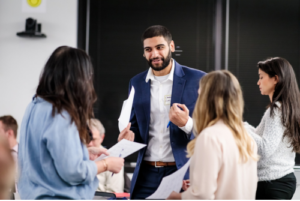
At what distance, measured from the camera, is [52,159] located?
1210 millimetres

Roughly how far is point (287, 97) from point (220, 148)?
2.83 feet

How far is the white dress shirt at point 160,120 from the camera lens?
204cm

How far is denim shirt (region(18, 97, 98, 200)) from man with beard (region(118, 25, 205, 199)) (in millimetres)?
685

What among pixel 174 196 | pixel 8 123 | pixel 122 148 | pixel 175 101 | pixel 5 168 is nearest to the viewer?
pixel 5 168

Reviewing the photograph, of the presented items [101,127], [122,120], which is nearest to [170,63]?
[122,120]

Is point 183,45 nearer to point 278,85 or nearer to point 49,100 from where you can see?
point 278,85

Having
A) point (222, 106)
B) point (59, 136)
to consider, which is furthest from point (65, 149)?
point (222, 106)

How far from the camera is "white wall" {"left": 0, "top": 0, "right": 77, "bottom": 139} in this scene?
363 cm

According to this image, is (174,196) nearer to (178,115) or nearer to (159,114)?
(178,115)

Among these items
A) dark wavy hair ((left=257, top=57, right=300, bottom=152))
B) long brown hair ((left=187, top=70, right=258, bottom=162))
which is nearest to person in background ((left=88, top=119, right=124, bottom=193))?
dark wavy hair ((left=257, top=57, right=300, bottom=152))

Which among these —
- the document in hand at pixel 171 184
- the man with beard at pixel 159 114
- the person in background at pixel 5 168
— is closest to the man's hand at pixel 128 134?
the man with beard at pixel 159 114

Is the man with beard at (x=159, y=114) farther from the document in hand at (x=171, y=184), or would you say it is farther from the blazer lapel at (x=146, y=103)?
the document in hand at (x=171, y=184)

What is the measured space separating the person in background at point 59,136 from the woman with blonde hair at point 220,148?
1.41ft

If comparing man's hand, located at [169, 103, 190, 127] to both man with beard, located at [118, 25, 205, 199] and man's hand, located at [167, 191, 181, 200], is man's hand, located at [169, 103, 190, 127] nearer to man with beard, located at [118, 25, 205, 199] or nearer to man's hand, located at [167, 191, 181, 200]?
man with beard, located at [118, 25, 205, 199]
